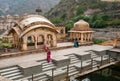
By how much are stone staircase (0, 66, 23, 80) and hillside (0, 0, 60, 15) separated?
5333 inches

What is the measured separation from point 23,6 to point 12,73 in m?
152

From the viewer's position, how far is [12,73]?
550 inches

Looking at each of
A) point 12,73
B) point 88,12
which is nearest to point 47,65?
point 12,73

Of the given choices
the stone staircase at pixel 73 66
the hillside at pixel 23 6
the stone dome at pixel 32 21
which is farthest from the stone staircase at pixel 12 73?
the hillside at pixel 23 6

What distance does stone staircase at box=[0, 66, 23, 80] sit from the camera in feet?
44.5

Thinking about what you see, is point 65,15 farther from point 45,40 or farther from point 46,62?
point 46,62

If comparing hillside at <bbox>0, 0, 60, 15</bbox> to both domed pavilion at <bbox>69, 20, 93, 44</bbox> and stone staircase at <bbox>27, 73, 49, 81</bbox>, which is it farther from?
stone staircase at <bbox>27, 73, 49, 81</bbox>

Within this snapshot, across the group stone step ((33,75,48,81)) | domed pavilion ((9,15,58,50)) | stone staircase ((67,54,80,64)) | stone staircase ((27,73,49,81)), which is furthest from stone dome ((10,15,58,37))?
stone step ((33,75,48,81))

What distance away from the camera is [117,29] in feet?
120

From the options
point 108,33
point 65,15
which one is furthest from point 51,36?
point 65,15

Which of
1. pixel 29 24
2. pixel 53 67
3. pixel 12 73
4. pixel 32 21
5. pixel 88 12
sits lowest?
pixel 53 67

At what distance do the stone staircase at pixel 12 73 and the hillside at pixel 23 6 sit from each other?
135 m

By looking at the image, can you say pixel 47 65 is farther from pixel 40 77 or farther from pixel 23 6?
pixel 23 6

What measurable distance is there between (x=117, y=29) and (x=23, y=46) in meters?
23.0
